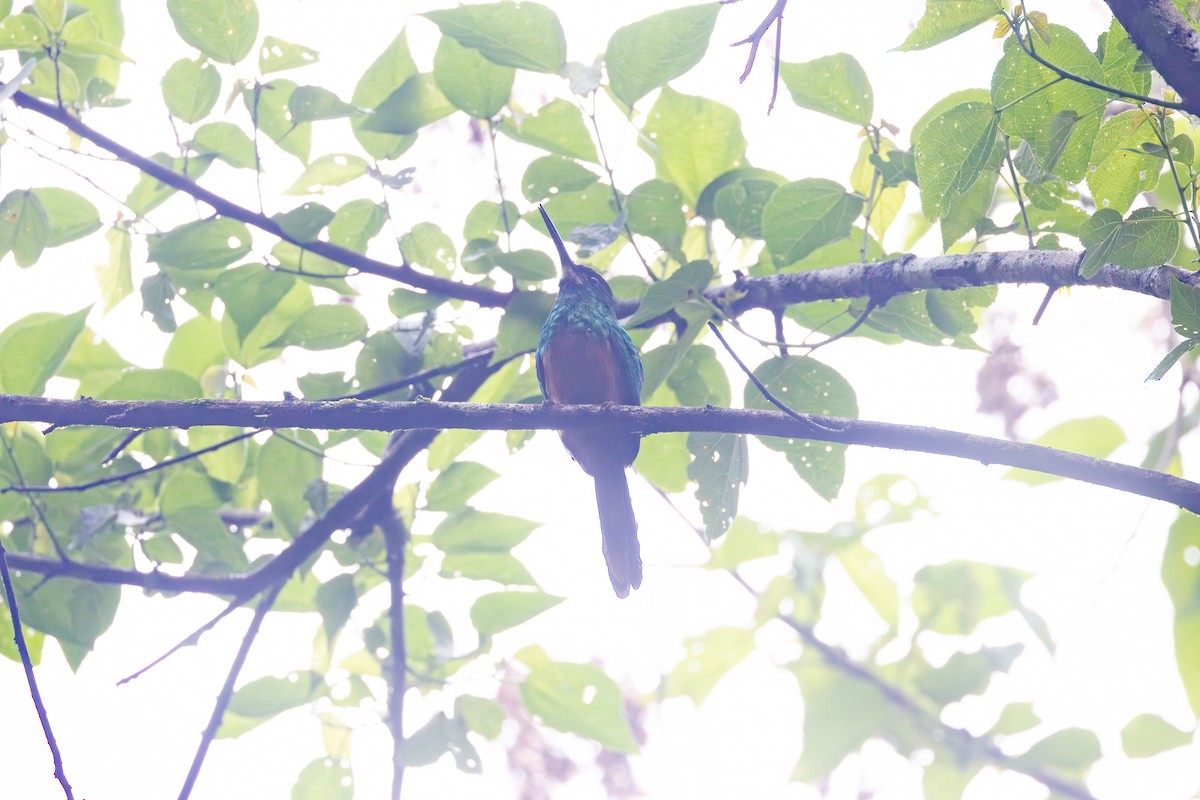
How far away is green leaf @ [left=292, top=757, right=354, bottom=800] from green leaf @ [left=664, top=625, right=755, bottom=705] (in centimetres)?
110

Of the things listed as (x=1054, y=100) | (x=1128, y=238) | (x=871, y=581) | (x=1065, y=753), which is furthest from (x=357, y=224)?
(x=1065, y=753)

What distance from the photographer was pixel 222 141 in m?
2.51

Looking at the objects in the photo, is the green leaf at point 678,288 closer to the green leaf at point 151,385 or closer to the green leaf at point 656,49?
the green leaf at point 656,49

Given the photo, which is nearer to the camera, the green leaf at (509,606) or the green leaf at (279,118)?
the green leaf at (279,118)

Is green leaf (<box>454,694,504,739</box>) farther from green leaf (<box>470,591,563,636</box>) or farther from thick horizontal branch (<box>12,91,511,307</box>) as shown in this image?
thick horizontal branch (<box>12,91,511,307</box>)

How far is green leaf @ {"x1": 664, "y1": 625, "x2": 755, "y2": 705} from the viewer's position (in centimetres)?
338

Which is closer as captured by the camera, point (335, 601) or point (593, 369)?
point (335, 601)

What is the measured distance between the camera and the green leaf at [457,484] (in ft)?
8.80

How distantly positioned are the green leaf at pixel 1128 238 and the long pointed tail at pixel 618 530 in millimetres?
1650

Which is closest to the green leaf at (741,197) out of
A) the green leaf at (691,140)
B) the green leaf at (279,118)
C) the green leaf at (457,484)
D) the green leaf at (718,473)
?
the green leaf at (691,140)

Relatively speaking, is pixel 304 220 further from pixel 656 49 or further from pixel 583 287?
pixel 583 287

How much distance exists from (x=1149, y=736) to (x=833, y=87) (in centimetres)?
213

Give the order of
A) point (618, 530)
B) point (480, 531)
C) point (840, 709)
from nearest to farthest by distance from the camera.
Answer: point (480, 531) → point (618, 530) → point (840, 709)

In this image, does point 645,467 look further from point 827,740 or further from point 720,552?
point 827,740
